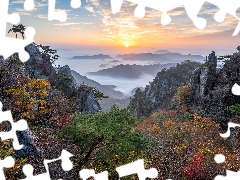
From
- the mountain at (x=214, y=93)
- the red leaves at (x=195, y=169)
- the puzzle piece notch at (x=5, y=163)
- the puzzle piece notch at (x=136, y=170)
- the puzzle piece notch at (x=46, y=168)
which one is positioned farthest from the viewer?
the mountain at (x=214, y=93)

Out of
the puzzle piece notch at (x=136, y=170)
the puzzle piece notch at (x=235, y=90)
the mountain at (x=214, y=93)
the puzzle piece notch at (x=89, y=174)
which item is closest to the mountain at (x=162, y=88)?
the mountain at (x=214, y=93)

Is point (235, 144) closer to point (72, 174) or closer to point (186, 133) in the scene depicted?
point (186, 133)

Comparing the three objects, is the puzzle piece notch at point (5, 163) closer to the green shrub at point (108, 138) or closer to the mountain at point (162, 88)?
the green shrub at point (108, 138)

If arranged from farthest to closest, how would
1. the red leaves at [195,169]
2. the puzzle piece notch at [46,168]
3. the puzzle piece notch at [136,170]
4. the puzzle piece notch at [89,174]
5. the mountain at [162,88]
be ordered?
the mountain at [162,88], the red leaves at [195,169], the puzzle piece notch at [136,170], the puzzle piece notch at [46,168], the puzzle piece notch at [89,174]

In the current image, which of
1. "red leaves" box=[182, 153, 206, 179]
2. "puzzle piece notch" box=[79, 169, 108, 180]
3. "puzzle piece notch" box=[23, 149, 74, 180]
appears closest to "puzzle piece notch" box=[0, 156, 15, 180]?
"puzzle piece notch" box=[23, 149, 74, 180]

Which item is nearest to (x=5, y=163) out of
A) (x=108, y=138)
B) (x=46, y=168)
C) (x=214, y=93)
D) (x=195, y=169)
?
(x=46, y=168)

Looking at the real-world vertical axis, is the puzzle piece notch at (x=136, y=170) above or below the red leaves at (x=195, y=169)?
above

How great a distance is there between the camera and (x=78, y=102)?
34656 mm

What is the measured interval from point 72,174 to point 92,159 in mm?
1410

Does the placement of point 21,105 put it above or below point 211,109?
above

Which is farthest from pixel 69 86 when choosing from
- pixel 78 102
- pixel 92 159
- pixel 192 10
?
pixel 192 10

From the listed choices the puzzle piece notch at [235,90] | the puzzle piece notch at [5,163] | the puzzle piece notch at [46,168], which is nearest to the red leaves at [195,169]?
the puzzle piece notch at [235,90]

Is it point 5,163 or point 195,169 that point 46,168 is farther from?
point 195,169

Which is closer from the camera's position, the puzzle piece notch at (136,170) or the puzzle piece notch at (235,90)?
the puzzle piece notch at (136,170)
